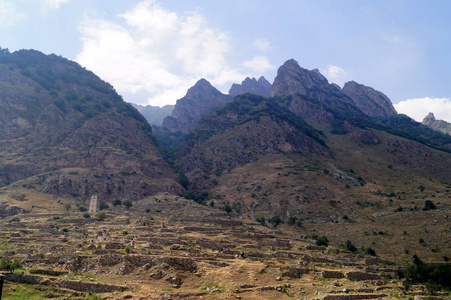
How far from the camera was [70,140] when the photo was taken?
111500 mm

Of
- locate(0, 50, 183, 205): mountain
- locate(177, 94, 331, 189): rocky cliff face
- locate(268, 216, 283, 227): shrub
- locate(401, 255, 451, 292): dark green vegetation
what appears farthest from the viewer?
locate(177, 94, 331, 189): rocky cliff face

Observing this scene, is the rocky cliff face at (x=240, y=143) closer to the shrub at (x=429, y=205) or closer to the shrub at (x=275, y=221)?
the shrub at (x=275, y=221)

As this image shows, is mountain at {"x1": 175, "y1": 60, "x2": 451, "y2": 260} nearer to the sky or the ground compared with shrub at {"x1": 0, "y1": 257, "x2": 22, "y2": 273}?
nearer to the sky

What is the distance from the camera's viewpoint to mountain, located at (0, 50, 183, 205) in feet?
301

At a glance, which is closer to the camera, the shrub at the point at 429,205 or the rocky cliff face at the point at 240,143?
the shrub at the point at 429,205

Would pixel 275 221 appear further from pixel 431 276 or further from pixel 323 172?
pixel 431 276

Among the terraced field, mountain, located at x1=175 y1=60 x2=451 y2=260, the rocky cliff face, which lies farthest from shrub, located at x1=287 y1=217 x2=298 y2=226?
the rocky cliff face

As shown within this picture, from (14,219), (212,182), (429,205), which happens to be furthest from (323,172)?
(14,219)

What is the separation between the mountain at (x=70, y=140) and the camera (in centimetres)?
9175

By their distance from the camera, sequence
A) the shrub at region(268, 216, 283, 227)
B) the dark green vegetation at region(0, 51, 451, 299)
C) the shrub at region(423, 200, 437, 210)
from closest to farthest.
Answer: the dark green vegetation at region(0, 51, 451, 299)
the shrub at region(423, 200, 437, 210)
the shrub at region(268, 216, 283, 227)

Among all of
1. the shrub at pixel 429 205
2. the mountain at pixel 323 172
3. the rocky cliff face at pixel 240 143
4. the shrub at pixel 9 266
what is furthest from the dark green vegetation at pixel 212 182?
the shrub at pixel 9 266

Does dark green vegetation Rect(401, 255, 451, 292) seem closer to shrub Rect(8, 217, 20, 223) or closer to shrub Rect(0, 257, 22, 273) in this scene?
shrub Rect(0, 257, 22, 273)

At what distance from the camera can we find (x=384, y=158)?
130125mm

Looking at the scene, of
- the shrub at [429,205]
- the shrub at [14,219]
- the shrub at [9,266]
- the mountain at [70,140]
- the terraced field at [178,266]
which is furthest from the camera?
the mountain at [70,140]
